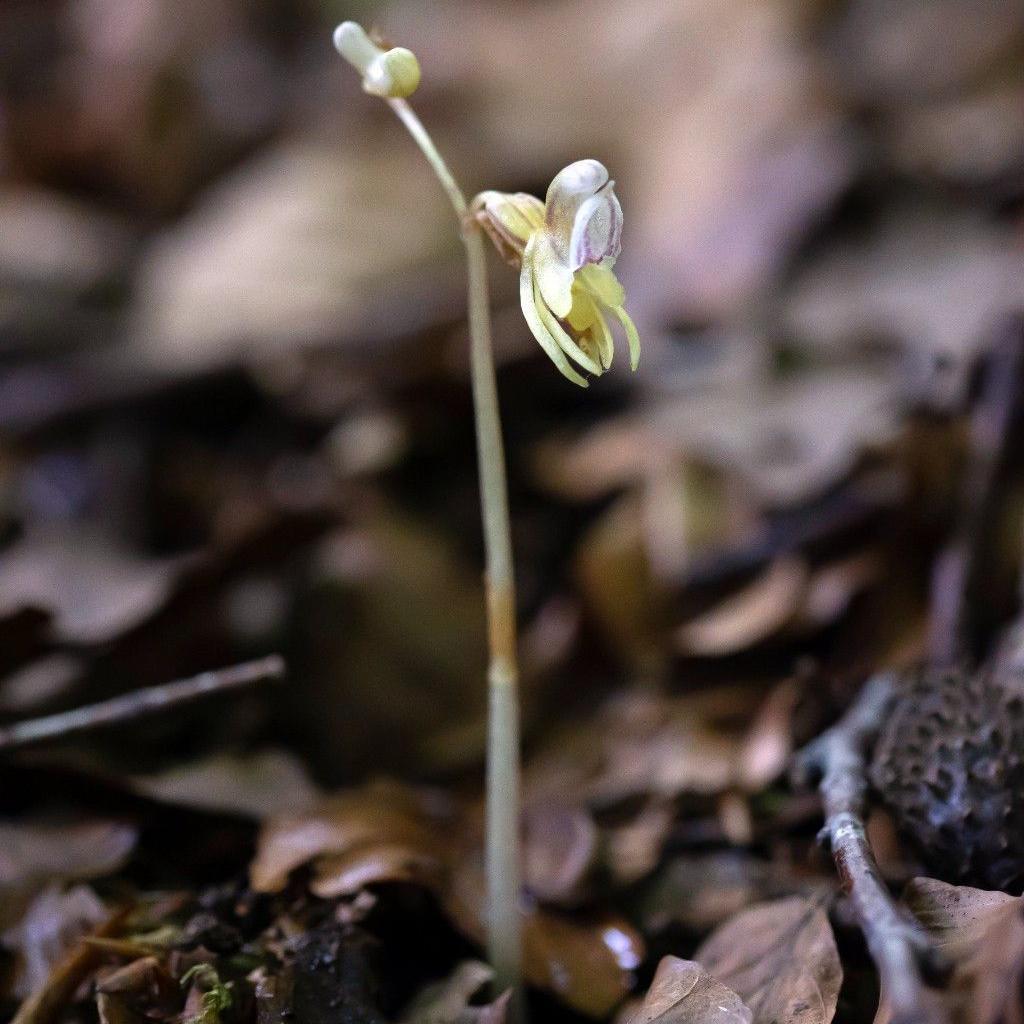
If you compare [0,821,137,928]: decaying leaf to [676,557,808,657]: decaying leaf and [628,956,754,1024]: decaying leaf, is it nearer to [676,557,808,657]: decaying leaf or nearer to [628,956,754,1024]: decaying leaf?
[628,956,754,1024]: decaying leaf

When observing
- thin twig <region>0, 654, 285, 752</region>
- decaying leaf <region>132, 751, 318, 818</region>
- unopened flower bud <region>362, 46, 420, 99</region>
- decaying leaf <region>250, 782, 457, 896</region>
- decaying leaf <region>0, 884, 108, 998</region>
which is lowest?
decaying leaf <region>250, 782, 457, 896</region>

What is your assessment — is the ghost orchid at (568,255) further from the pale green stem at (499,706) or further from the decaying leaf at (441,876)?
the decaying leaf at (441,876)

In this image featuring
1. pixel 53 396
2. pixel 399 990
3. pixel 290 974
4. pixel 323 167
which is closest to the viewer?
pixel 290 974

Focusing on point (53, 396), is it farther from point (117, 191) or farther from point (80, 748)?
point (117, 191)

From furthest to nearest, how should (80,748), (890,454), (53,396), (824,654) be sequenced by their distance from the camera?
(53,396), (890,454), (824,654), (80,748)

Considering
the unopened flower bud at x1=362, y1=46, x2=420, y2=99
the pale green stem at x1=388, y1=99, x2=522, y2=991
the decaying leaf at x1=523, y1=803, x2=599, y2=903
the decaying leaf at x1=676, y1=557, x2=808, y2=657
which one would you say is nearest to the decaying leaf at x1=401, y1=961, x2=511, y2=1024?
the pale green stem at x1=388, y1=99, x2=522, y2=991

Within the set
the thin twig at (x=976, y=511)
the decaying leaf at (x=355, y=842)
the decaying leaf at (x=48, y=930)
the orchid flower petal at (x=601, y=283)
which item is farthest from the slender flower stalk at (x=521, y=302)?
the thin twig at (x=976, y=511)

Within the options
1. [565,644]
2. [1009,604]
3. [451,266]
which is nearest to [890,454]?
[1009,604]
